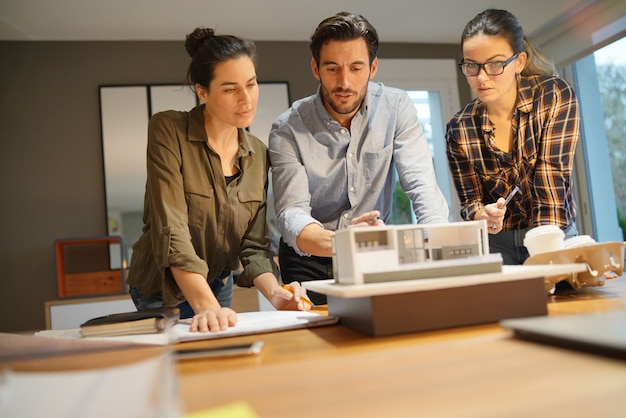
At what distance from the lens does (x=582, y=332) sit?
0.58 m

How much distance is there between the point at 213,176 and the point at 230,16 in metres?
2.74

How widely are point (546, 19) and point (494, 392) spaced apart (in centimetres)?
466

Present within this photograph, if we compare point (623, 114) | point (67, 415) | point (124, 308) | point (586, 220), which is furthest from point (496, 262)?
point (586, 220)

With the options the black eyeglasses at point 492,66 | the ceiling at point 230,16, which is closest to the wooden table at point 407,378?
the black eyeglasses at point 492,66

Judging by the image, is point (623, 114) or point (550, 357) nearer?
point (550, 357)

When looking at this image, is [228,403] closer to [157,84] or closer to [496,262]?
[496,262]

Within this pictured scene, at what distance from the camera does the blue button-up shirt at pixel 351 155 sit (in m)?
1.72

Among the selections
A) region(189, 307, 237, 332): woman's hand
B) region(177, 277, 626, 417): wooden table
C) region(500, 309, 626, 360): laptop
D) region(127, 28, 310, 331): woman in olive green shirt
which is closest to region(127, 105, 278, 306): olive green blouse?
region(127, 28, 310, 331): woman in olive green shirt

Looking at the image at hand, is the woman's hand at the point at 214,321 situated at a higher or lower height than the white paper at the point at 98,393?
lower

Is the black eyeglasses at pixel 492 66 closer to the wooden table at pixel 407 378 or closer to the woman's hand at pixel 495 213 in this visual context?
the woman's hand at pixel 495 213

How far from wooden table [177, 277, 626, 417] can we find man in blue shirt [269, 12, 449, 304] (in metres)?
0.96

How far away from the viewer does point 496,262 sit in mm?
875

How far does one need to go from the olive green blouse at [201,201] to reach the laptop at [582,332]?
97 cm

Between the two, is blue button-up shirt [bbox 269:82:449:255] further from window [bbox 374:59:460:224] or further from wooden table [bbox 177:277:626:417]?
window [bbox 374:59:460:224]
